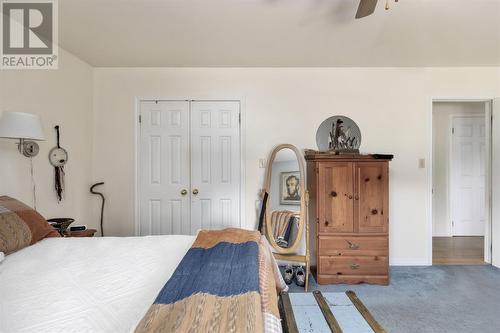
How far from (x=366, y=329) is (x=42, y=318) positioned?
1467 millimetres

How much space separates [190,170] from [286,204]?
4.15 ft

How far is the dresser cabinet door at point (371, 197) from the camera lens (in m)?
2.75

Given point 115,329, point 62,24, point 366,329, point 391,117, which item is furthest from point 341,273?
point 62,24

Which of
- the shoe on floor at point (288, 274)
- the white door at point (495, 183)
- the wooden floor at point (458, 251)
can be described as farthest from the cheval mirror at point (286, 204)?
the white door at point (495, 183)

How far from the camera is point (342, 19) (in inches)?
84.9

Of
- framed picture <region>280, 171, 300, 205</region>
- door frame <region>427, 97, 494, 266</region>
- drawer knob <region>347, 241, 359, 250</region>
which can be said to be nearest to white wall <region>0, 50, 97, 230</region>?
framed picture <region>280, 171, 300, 205</region>

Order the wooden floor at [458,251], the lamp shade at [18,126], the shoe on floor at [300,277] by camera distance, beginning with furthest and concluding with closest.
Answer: the wooden floor at [458,251], the shoe on floor at [300,277], the lamp shade at [18,126]

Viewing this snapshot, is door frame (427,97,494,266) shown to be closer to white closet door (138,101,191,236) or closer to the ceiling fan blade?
the ceiling fan blade

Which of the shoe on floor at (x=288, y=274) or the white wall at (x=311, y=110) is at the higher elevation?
the white wall at (x=311, y=110)

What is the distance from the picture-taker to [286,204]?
9.96ft

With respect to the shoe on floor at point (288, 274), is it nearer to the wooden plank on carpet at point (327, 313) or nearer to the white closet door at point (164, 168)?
the wooden plank on carpet at point (327, 313)

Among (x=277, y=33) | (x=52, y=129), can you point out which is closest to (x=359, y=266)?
(x=277, y=33)

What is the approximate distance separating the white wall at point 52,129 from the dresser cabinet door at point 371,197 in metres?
3.14

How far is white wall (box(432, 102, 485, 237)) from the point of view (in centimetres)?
450
